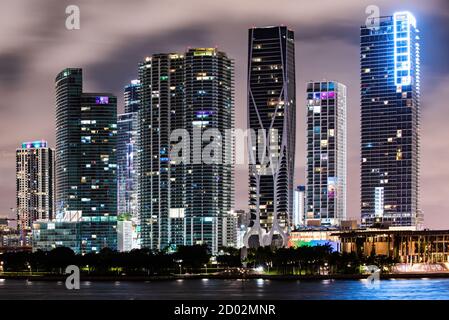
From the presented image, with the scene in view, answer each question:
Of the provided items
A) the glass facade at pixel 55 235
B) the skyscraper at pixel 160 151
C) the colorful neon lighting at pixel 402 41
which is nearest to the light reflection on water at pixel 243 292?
the glass facade at pixel 55 235

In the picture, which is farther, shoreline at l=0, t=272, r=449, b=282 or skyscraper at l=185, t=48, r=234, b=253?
skyscraper at l=185, t=48, r=234, b=253

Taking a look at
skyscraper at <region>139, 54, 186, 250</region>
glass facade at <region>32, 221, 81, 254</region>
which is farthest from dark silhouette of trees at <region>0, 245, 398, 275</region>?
skyscraper at <region>139, 54, 186, 250</region>

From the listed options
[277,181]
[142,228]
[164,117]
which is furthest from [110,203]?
[277,181]

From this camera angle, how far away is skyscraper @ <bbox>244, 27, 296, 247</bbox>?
129 metres

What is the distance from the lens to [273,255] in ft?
258

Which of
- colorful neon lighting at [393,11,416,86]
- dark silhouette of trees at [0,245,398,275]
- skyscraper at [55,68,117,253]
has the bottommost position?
A: dark silhouette of trees at [0,245,398,275]

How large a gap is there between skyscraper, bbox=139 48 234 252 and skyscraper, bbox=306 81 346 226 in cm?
2118

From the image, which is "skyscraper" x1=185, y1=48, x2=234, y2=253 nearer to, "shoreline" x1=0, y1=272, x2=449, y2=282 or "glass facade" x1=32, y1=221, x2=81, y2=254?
"glass facade" x1=32, y1=221, x2=81, y2=254

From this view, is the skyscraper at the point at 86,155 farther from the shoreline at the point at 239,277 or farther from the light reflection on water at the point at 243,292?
the light reflection on water at the point at 243,292

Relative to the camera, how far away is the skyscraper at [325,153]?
140625 mm

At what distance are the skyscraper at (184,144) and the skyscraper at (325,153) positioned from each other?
2118 centimetres

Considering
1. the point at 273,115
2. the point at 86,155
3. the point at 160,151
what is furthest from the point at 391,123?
the point at 86,155

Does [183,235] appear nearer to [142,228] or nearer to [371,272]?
[142,228]

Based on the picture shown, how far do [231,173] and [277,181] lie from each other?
11.2 m
